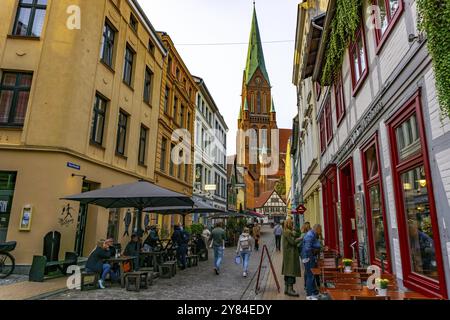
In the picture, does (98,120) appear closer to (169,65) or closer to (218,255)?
(218,255)

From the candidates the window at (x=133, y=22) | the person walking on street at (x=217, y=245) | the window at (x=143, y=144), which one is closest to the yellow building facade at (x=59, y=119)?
the window at (x=133, y=22)

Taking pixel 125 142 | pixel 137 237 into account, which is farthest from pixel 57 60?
pixel 137 237

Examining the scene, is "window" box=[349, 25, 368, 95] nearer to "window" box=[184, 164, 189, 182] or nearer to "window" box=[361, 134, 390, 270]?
"window" box=[361, 134, 390, 270]

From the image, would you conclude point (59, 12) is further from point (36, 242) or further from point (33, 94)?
point (36, 242)

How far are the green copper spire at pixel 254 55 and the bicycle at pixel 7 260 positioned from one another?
279ft

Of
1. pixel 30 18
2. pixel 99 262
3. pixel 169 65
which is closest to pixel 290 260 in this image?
pixel 99 262

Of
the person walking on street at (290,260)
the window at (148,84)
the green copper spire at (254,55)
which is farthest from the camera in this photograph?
the green copper spire at (254,55)

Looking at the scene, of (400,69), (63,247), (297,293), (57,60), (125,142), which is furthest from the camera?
(125,142)

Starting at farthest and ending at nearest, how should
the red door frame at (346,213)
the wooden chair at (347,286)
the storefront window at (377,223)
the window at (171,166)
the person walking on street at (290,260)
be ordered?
the window at (171,166)
the red door frame at (346,213)
the person walking on street at (290,260)
the storefront window at (377,223)
the wooden chair at (347,286)

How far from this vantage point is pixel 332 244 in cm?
1288

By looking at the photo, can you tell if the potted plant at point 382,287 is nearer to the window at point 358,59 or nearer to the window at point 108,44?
the window at point 358,59

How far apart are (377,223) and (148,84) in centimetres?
1548

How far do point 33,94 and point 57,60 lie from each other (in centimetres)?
155

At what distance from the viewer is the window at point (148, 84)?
18.2m
